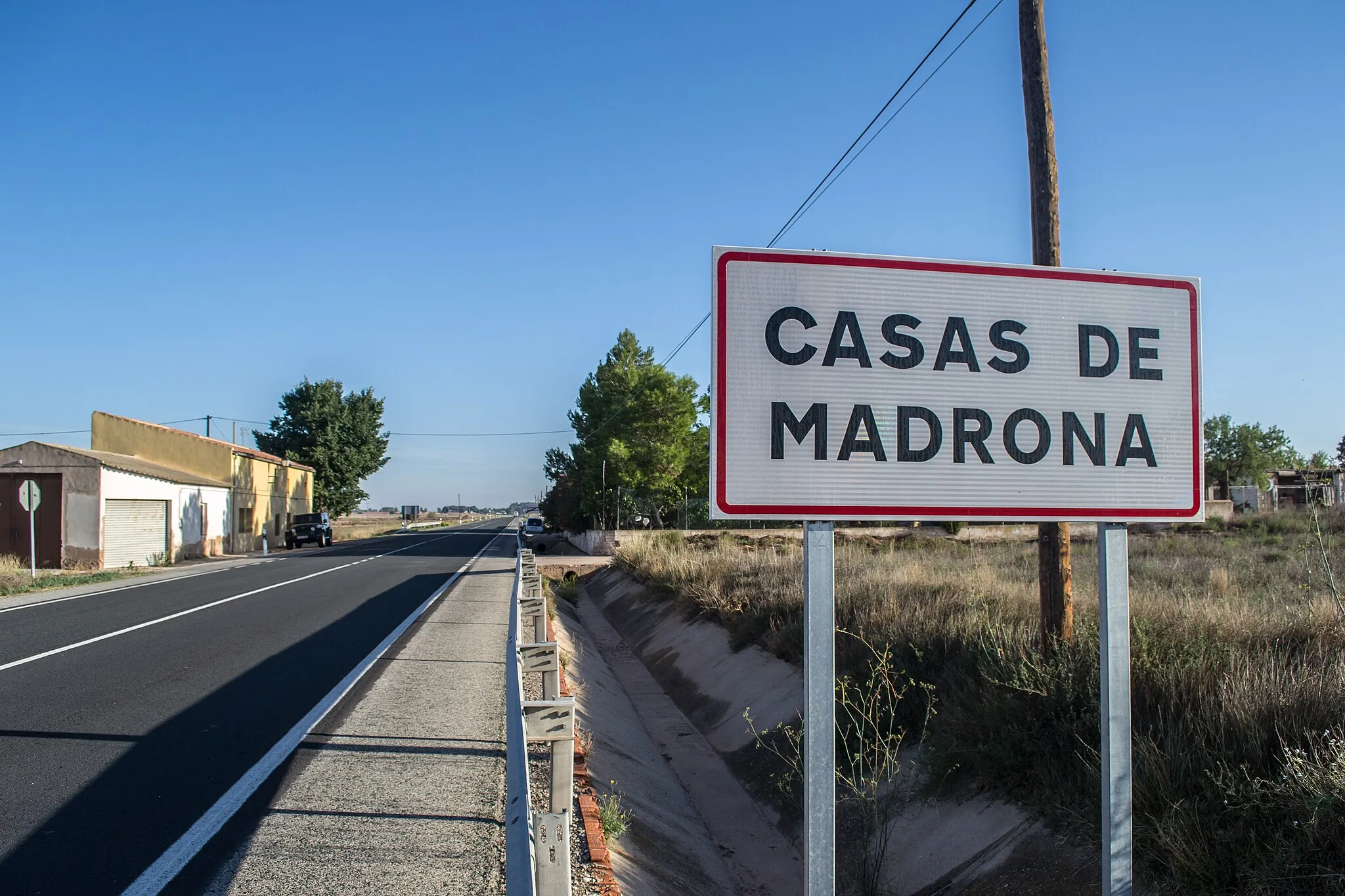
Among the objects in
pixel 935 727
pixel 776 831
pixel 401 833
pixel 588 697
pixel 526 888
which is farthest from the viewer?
pixel 588 697

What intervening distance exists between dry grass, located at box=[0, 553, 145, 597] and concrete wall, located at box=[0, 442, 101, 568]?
6.34 feet

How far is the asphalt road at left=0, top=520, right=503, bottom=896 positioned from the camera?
4730 mm

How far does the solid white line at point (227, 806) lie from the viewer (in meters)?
4.23

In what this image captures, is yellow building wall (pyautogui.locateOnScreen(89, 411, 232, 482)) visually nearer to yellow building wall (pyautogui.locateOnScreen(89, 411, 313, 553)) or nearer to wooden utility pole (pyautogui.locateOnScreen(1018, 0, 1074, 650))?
yellow building wall (pyautogui.locateOnScreen(89, 411, 313, 553))

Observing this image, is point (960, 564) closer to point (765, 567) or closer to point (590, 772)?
point (765, 567)

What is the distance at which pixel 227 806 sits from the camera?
518 cm

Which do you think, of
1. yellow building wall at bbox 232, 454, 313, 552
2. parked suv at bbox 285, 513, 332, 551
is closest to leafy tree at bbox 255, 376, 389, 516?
yellow building wall at bbox 232, 454, 313, 552

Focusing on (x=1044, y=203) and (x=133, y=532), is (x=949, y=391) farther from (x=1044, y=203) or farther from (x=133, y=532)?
(x=133, y=532)

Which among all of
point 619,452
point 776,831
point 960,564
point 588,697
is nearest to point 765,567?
point 960,564

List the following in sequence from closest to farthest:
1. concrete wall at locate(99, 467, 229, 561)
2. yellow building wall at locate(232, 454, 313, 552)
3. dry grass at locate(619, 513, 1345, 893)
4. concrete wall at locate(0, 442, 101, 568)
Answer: dry grass at locate(619, 513, 1345, 893) < concrete wall at locate(0, 442, 101, 568) < concrete wall at locate(99, 467, 229, 561) < yellow building wall at locate(232, 454, 313, 552)

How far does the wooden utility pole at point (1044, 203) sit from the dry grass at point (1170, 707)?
246 mm

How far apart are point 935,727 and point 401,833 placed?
4.05 metres

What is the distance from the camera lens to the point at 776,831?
25.2 ft

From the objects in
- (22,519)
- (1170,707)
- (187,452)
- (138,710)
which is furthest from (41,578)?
(1170,707)
